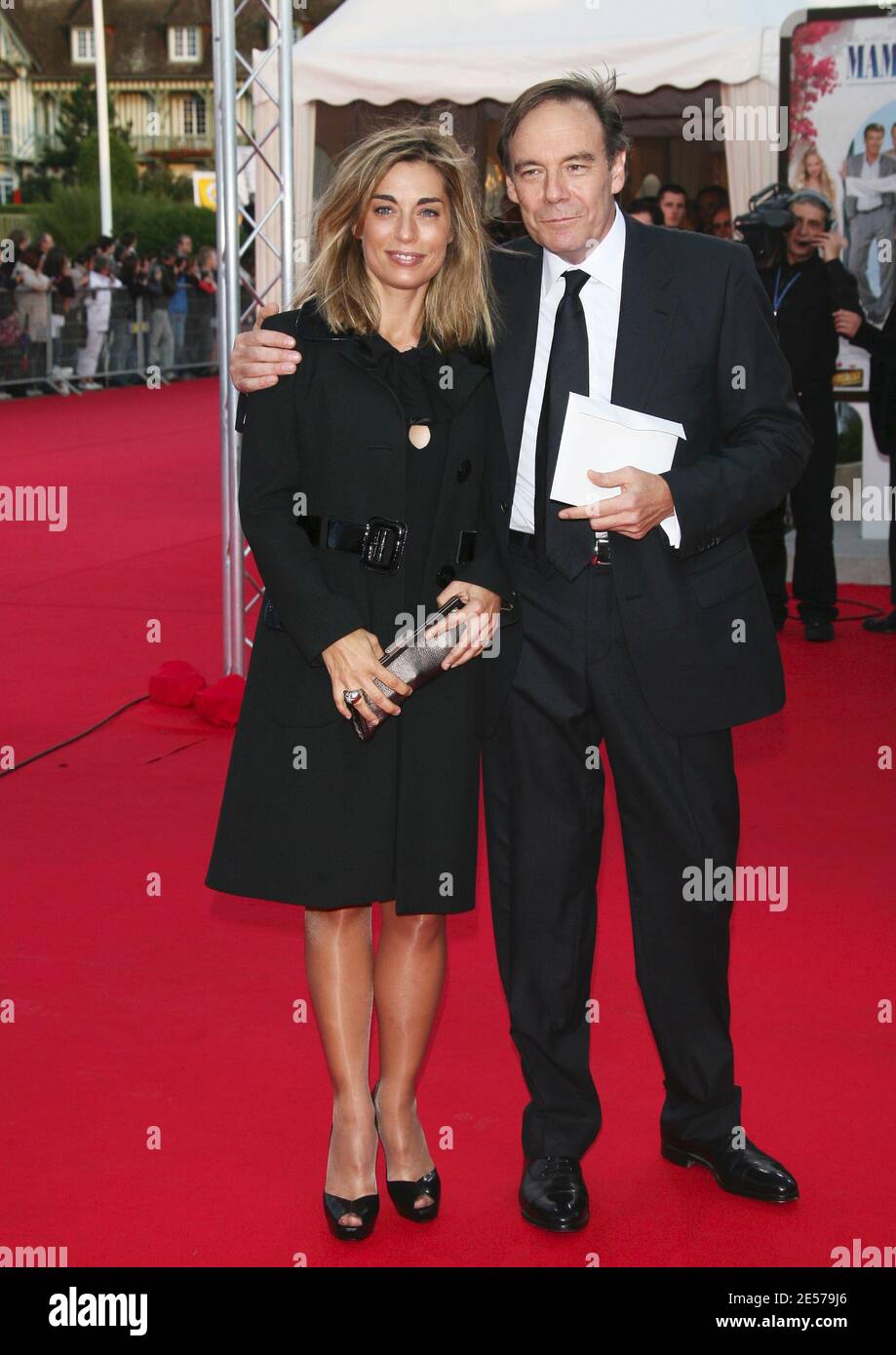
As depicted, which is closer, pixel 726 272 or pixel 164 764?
pixel 726 272

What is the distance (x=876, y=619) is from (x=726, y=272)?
560 cm

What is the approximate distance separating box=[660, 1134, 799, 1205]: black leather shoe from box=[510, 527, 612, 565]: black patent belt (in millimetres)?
1073

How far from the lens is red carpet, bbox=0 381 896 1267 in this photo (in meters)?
2.96

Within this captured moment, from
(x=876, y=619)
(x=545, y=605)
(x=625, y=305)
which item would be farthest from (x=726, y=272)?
(x=876, y=619)

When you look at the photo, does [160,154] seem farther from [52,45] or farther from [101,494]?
[101,494]

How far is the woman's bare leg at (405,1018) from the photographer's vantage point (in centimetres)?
299

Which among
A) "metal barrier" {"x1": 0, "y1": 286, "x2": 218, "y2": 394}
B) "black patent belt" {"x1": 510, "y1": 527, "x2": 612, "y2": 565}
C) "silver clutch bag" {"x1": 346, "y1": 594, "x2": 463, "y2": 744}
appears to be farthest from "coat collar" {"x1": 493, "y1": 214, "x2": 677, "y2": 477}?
"metal barrier" {"x1": 0, "y1": 286, "x2": 218, "y2": 394}

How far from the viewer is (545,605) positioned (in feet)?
9.60

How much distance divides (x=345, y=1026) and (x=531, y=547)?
34.1 inches

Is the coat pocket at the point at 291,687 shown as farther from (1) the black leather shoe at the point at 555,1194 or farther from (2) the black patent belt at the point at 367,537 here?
(1) the black leather shoe at the point at 555,1194

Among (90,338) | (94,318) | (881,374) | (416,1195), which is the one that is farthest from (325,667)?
(90,338)

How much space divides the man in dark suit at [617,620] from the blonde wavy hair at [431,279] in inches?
3.1

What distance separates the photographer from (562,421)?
2883 mm
